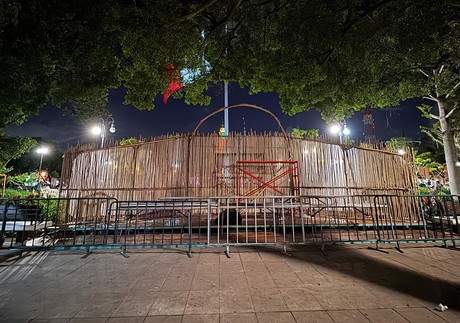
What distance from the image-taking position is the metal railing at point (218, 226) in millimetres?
4715

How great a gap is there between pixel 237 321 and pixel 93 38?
6220mm

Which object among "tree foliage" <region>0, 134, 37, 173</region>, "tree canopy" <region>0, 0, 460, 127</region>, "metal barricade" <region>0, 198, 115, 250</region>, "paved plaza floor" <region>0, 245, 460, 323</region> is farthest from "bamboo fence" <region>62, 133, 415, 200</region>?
"tree foliage" <region>0, 134, 37, 173</region>

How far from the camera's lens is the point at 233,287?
3078mm

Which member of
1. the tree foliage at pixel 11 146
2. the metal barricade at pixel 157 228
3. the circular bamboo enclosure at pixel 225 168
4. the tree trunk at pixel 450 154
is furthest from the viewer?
the tree foliage at pixel 11 146

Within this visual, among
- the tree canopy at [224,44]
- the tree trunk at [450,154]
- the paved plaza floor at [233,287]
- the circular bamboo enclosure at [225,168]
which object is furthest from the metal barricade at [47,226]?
the tree trunk at [450,154]

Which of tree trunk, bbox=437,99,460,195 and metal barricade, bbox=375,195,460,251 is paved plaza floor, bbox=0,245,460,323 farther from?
tree trunk, bbox=437,99,460,195

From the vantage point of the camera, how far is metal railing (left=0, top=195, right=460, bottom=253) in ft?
15.5

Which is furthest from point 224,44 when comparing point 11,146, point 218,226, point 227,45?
point 11,146

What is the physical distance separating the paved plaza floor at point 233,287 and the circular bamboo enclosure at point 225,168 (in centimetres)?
385

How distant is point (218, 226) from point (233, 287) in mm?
1790

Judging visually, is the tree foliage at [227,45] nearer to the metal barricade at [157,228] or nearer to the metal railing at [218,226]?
the metal railing at [218,226]

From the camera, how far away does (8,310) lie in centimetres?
254

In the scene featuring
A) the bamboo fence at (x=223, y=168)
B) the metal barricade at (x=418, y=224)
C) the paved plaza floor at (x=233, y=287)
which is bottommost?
the paved plaza floor at (x=233, y=287)

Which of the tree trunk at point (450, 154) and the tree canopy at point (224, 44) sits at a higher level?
the tree canopy at point (224, 44)
